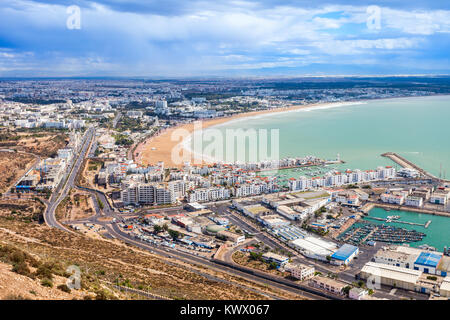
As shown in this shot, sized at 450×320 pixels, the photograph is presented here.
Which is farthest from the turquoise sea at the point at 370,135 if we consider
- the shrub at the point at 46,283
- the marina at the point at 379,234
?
the shrub at the point at 46,283

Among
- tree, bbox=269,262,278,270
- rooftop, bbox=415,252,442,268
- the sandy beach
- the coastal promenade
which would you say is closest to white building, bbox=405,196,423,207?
the coastal promenade

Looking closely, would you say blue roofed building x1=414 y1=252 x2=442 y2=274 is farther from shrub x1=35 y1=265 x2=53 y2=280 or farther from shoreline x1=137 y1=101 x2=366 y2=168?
→ shoreline x1=137 y1=101 x2=366 y2=168

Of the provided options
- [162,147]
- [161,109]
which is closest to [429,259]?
[162,147]

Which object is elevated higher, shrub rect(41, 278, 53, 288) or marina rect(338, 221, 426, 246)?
shrub rect(41, 278, 53, 288)

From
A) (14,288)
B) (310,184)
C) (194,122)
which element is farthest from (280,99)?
(14,288)

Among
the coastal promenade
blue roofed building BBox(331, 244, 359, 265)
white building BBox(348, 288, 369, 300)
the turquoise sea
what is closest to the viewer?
white building BBox(348, 288, 369, 300)

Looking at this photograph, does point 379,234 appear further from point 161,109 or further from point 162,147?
point 161,109
